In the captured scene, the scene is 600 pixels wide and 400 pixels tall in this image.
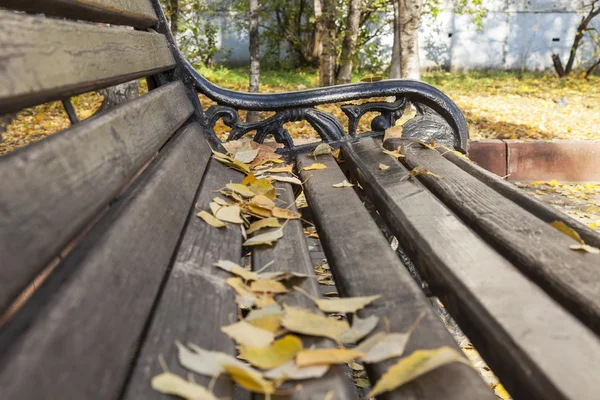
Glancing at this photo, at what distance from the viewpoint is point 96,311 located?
0.81 m

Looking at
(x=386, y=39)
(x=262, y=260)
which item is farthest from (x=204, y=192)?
(x=386, y=39)

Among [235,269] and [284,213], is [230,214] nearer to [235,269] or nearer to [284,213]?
[284,213]

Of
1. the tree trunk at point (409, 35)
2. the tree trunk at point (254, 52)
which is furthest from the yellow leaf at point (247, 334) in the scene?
the tree trunk at point (254, 52)

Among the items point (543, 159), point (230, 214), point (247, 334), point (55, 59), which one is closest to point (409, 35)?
point (543, 159)

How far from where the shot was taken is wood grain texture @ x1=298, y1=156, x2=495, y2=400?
2.62ft

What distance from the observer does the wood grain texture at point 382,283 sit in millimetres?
798

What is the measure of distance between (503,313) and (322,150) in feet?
5.38

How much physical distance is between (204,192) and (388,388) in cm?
102

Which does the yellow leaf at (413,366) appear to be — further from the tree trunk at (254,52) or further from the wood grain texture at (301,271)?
the tree trunk at (254,52)

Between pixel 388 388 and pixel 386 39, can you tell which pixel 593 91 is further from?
pixel 388 388

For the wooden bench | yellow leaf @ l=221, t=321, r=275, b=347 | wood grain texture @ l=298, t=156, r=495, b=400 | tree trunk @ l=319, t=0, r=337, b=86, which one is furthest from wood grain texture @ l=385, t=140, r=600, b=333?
tree trunk @ l=319, t=0, r=337, b=86

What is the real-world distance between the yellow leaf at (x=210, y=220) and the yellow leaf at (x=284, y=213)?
171 mm

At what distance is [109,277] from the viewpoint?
0.89 m

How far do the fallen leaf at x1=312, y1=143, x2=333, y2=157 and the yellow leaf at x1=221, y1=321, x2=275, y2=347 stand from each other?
1.58 meters
